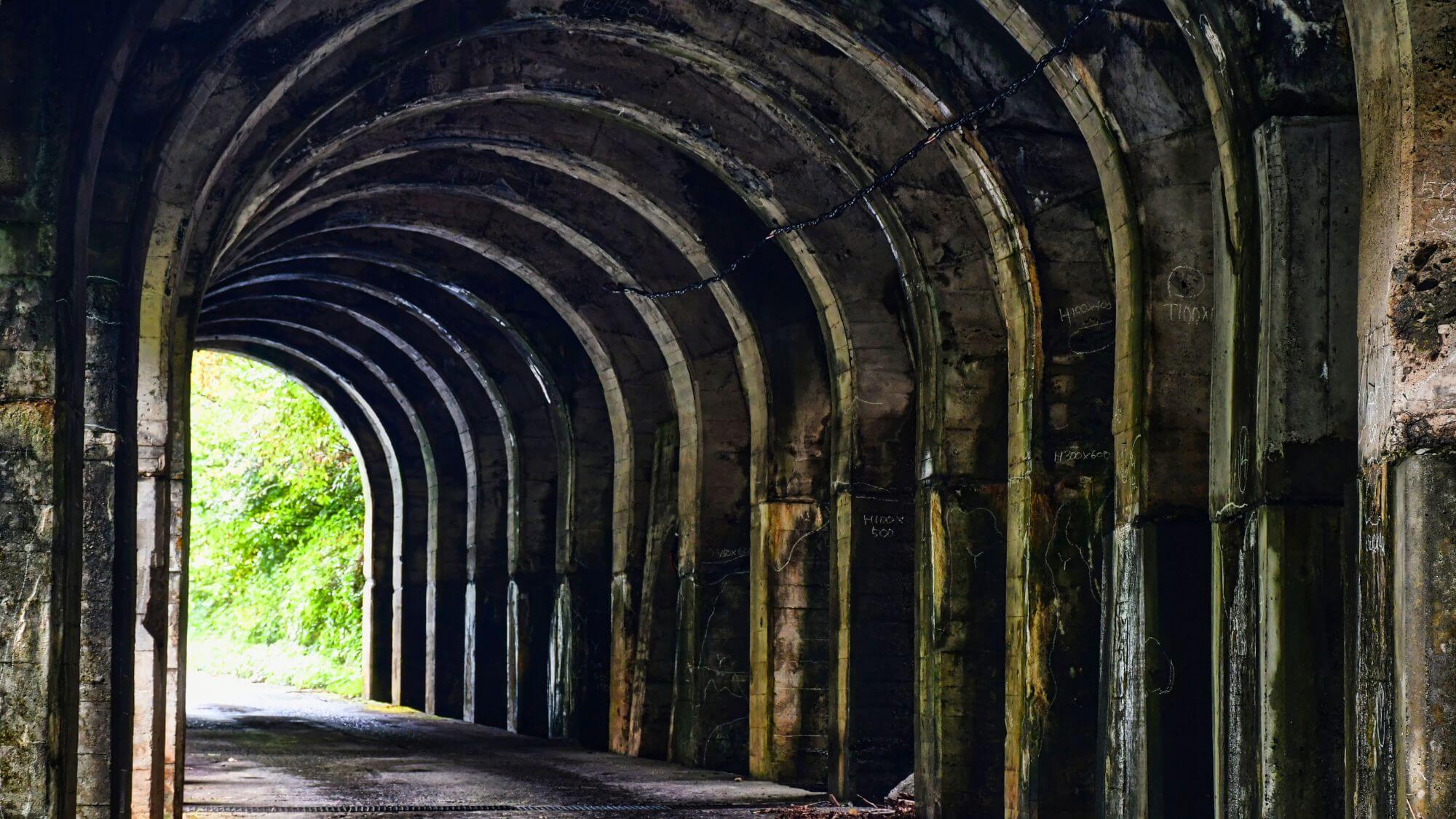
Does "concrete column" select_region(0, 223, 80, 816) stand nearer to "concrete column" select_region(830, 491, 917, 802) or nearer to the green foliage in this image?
"concrete column" select_region(830, 491, 917, 802)

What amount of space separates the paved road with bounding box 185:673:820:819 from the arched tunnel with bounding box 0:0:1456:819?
781 millimetres

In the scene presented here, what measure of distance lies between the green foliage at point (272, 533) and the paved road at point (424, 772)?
1174cm

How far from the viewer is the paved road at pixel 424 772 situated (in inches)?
560

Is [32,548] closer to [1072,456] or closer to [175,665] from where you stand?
[175,665]

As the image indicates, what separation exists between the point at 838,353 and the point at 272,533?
28098mm

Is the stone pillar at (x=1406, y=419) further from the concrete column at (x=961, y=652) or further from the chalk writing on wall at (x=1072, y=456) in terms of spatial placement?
the concrete column at (x=961, y=652)

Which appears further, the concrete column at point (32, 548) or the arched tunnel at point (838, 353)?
the arched tunnel at point (838, 353)

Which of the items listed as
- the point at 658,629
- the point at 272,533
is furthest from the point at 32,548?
the point at 272,533

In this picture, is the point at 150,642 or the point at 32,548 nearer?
the point at 32,548

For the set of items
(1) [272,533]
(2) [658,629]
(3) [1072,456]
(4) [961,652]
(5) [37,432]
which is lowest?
(2) [658,629]

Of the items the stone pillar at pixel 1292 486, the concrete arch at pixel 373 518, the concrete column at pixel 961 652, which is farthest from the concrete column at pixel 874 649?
the concrete arch at pixel 373 518

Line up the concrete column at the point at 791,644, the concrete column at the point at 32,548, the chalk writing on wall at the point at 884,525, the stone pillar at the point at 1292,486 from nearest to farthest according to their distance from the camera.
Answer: the concrete column at the point at 32,548 → the stone pillar at the point at 1292,486 → the chalk writing on wall at the point at 884,525 → the concrete column at the point at 791,644

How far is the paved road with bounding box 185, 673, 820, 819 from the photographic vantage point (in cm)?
1422

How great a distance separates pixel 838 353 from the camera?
15.2 metres
